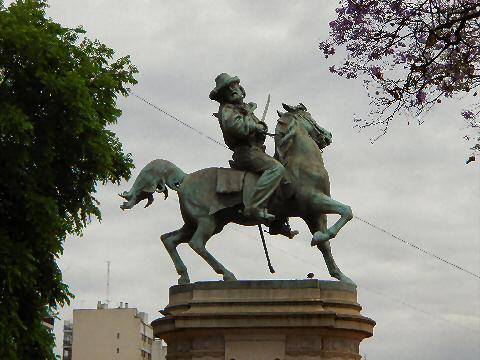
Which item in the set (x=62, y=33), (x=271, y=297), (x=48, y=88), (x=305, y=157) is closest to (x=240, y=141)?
(x=305, y=157)

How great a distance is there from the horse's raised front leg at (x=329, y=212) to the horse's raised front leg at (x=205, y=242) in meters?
1.40

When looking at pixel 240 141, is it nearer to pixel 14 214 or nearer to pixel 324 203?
pixel 324 203

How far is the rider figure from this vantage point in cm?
1614

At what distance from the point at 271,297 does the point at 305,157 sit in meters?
2.20

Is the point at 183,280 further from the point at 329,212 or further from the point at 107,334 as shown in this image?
the point at 107,334

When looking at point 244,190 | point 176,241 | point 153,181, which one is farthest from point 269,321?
point 153,181

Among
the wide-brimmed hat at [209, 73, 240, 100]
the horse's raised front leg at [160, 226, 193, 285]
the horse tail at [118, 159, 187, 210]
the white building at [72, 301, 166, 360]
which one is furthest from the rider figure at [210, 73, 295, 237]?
the white building at [72, 301, 166, 360]

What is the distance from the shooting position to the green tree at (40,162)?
19.0m

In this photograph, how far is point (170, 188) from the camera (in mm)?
17000

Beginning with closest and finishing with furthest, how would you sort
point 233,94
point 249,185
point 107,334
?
1. point 249,185
2. point 233,94
3. point 107,334

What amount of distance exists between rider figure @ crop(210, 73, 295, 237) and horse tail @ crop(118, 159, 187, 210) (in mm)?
956

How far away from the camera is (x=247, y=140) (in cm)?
1638

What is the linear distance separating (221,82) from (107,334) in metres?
66.5

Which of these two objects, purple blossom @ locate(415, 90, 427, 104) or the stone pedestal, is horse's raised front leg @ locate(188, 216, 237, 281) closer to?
the stone pedestal
